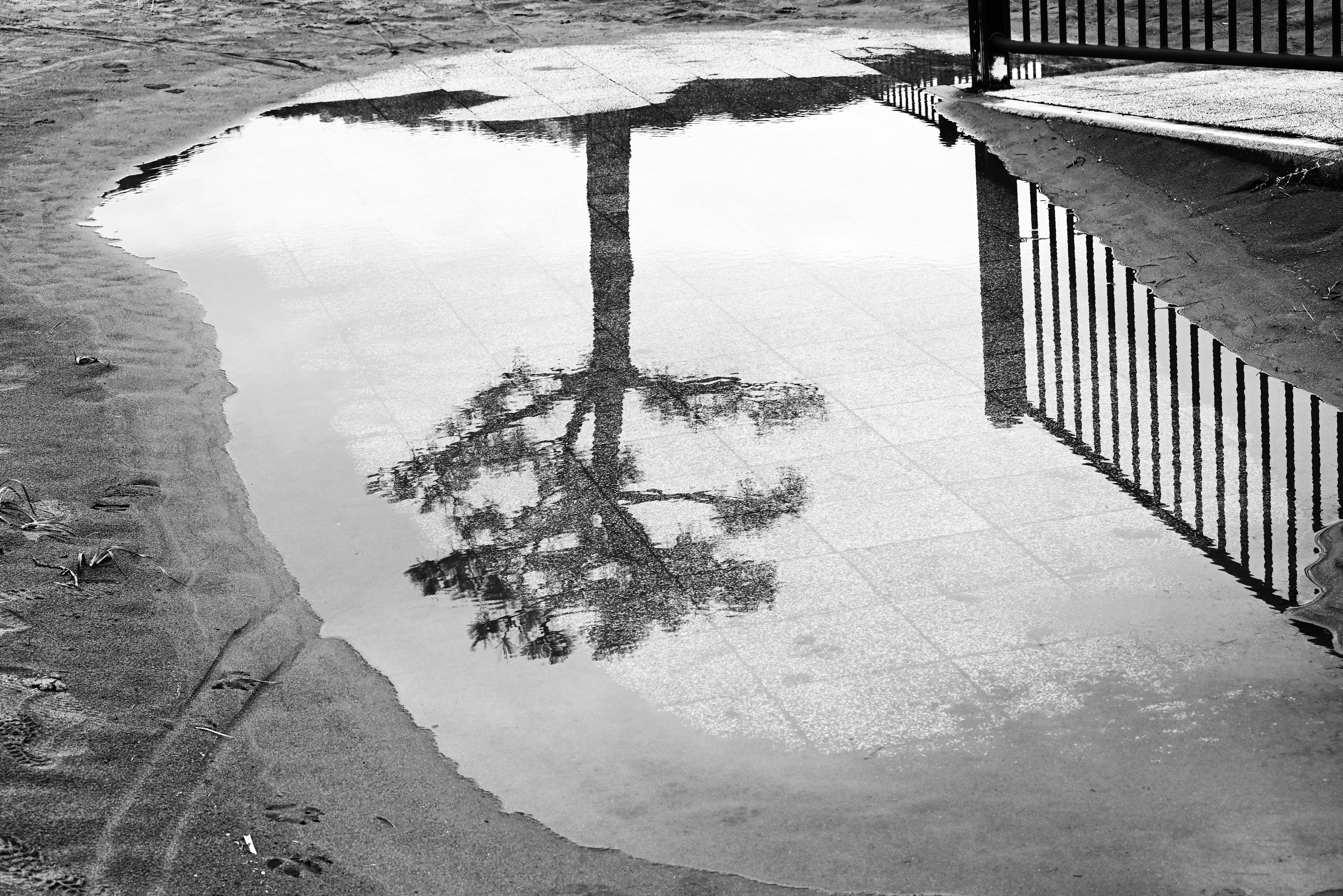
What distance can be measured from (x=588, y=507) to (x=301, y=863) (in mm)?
1731

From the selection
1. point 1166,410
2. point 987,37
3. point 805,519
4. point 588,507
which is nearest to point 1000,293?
point 1166,410

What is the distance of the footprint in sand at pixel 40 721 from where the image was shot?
10.4 feet

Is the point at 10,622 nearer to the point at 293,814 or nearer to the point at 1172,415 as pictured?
the point at 293,814

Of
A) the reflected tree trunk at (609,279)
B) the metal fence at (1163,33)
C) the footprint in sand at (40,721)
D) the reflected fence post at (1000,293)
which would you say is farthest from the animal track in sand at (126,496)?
the metal fence at (1163,33)

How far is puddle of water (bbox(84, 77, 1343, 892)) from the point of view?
120 inches

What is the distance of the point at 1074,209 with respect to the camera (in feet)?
23.4

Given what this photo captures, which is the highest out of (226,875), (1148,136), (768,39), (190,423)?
(768,39)

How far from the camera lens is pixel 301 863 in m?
2.88

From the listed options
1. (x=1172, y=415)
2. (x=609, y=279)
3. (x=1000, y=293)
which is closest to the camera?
(x=1172, y=415)

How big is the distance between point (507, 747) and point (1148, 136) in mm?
5553

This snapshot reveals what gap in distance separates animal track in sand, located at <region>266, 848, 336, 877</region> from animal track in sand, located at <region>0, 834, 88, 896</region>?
36 cm

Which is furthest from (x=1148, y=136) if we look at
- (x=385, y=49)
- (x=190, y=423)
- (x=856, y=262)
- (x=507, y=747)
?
(x=385, y=49)

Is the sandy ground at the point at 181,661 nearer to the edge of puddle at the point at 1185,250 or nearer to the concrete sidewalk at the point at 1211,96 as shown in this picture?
the edge of puddle at the point at 1185,250

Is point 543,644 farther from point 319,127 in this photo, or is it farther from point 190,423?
point 319,127
